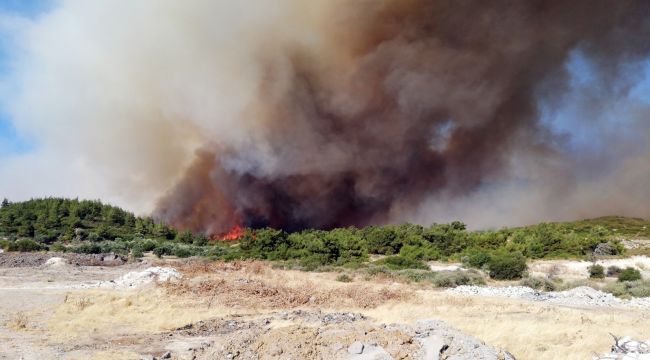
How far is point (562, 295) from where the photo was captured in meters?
22.6

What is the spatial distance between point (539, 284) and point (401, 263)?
10.3 meters

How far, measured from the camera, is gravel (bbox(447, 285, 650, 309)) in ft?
68.1

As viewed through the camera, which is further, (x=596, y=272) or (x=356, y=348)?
(x=596, y=272)

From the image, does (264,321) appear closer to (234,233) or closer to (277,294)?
(277,294)

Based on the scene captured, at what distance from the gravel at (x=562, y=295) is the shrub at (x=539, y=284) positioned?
1406 millimetres


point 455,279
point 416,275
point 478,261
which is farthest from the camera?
point 478,261

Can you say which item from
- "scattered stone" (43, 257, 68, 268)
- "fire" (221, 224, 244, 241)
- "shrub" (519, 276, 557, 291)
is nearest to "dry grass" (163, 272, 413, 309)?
"shrub" (519, 276, 557, 291)

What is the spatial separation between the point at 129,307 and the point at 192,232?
38.7 m

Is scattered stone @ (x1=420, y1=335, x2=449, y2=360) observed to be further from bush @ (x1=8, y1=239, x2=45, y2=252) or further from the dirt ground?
bush @ (x1=8, y1=239, x2=45, y2=252)

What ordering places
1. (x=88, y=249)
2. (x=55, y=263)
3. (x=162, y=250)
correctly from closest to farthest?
(x=55, y=263)
(x=88, y=249)
(x=162, y=250)

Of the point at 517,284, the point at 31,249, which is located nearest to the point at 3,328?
the point at 517,284

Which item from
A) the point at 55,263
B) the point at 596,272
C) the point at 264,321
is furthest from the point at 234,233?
the point at 264,321

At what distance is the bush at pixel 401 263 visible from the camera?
108 feet

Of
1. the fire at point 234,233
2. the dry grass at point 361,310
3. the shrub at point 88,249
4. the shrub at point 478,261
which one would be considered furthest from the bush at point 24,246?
the shrub at point 478,261
